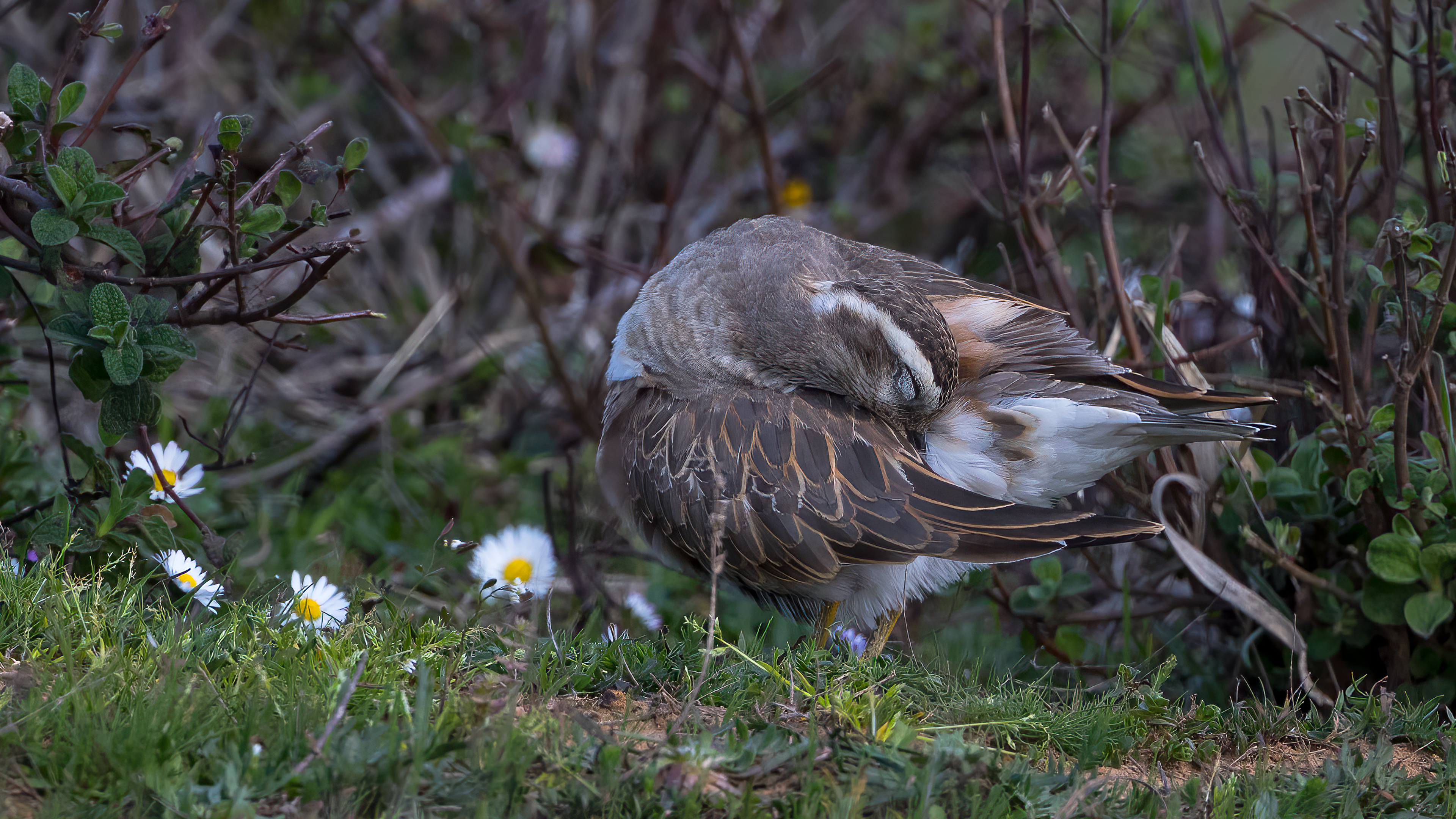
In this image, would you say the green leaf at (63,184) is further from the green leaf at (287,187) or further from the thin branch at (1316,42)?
the thin branch at (1316,42)

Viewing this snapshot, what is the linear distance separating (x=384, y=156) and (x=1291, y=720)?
7.59 metres

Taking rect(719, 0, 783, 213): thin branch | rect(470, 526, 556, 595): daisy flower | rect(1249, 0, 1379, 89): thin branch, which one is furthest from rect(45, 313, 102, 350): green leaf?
rect(1249, 0, 1379, 89): thin branch

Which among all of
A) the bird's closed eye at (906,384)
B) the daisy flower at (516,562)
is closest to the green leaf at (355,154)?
the daisy flower at (516,562)

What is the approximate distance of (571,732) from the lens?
9.57 feet

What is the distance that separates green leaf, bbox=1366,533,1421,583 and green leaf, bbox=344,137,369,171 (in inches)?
163

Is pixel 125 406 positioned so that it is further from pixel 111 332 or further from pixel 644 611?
pixel 644 611

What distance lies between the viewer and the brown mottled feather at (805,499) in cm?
410

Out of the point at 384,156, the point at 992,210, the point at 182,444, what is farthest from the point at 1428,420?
the point at 384,156

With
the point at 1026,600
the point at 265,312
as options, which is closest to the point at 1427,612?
the point at 1026,600

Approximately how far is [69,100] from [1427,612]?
17.4ft

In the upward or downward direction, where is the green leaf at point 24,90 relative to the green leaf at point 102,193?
upward

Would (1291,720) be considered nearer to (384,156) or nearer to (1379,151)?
(1379,151)

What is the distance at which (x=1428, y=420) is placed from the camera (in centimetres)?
444

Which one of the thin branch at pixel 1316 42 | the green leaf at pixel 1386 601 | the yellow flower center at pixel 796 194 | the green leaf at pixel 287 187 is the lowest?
the green leaf at pixel 1386 601
